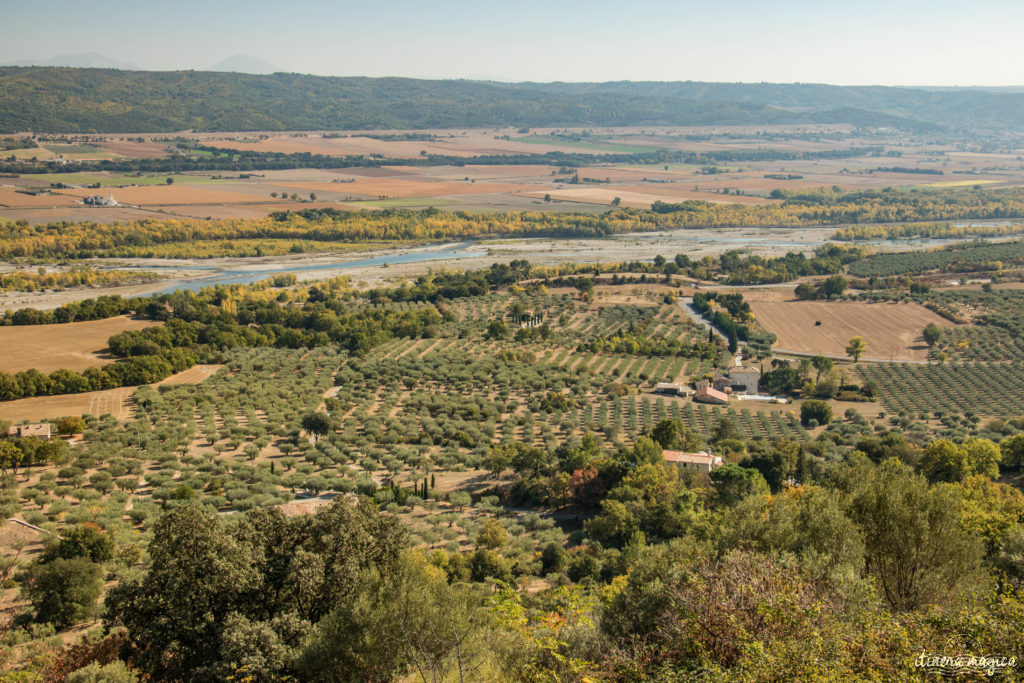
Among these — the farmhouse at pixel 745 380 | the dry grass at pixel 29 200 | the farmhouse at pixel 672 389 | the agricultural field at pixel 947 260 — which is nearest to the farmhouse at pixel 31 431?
the farmhouse at pixel 672 389

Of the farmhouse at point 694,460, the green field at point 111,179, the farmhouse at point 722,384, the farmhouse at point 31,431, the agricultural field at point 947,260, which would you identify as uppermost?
the green field at point 111,179

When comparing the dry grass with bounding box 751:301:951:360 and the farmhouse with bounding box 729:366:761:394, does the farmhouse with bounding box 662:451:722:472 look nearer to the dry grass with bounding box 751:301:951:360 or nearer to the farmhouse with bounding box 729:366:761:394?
the farmhouse with bounding box 729:366:761:394

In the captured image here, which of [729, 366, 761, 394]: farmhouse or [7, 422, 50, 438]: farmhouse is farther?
[729, 366, 761, 394]: farmhouse

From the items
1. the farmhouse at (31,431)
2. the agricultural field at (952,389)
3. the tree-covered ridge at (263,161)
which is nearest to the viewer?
the farmhouse at (31,431)

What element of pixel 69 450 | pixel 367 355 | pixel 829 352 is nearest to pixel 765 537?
pixel 69 450

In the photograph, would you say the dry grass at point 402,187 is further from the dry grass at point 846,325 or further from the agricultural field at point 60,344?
the dry grass at point 846,325

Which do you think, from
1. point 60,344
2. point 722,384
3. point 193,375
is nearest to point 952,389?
point 722,384

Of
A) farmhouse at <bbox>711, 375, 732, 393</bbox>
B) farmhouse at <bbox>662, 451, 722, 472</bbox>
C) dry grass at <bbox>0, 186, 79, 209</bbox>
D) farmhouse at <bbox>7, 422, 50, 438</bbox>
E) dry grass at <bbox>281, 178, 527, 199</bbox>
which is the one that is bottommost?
farmhouse at <bbox>711, 375, 732, 393</bbox>

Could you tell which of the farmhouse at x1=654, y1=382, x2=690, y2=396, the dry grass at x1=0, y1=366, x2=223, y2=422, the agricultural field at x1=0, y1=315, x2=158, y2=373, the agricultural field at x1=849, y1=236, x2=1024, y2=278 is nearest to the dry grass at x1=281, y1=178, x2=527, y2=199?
the agricultural field at x1=849, y1=236, x2=1024, y2=278
